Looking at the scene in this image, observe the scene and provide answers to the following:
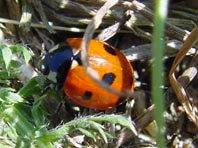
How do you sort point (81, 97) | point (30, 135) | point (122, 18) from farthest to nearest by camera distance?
point (122, 18), point (81, 97), point (30, 135)

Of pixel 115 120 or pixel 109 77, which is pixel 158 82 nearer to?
pixel 115 120

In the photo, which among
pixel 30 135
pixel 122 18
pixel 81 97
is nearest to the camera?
pixel 30 135

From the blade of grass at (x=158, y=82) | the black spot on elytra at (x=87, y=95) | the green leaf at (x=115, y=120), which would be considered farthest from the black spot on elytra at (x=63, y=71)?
the blade of grass at (x=158, y=82)

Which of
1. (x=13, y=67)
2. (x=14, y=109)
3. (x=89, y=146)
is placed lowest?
(x=89, y=146)

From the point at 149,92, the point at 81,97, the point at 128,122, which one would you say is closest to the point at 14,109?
the point at 81,97

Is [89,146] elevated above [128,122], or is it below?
below

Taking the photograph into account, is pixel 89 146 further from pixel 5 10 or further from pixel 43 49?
pixel 5 10

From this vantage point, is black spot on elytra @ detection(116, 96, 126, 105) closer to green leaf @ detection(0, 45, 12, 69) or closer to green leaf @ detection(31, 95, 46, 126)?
green leaf @ detection(31, 95, 46, 126)

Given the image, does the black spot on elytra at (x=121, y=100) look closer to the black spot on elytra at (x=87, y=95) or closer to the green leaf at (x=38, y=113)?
the black spot on elytra at (x=87, y=95)
